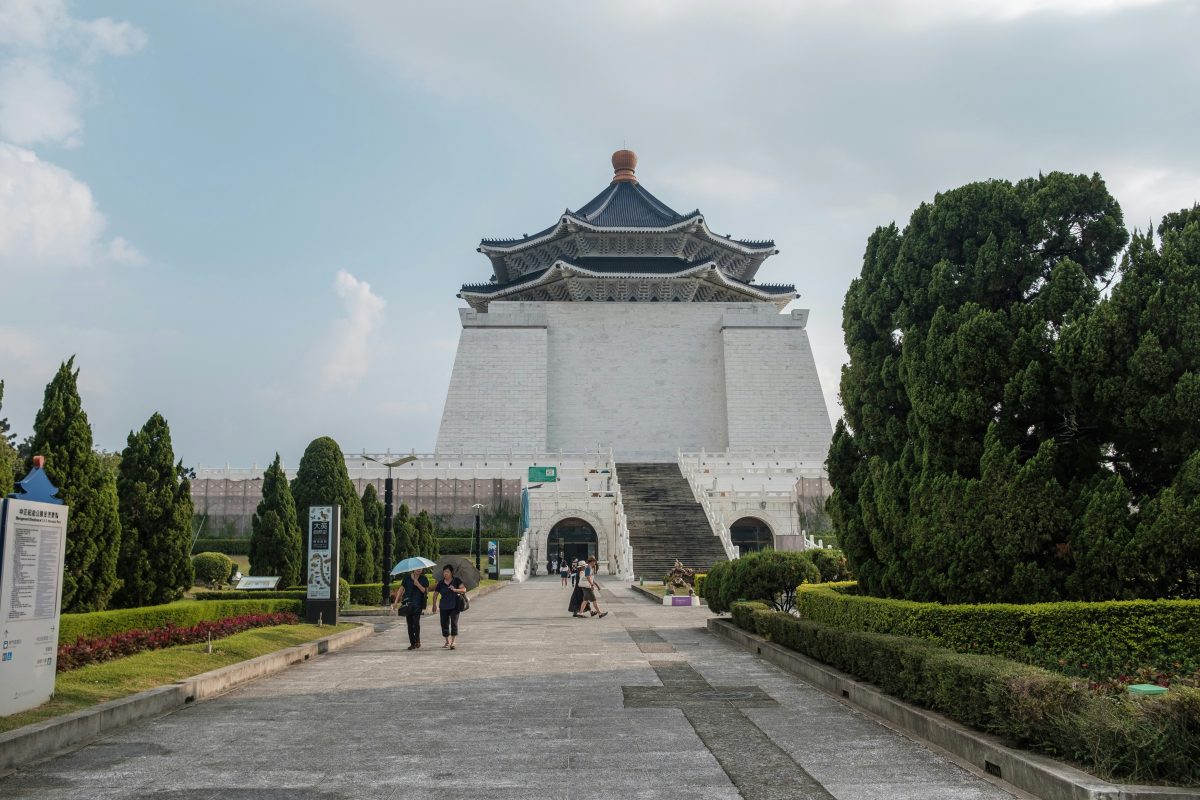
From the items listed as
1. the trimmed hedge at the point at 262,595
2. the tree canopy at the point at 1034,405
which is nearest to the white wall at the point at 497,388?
the trimmed hedge at the point at 262,595

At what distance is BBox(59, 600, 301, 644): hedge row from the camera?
971 cm

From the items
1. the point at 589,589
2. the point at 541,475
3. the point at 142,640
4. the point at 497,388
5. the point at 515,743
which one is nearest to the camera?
the point at 515,743

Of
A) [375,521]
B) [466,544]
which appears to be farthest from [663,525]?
[375,521]

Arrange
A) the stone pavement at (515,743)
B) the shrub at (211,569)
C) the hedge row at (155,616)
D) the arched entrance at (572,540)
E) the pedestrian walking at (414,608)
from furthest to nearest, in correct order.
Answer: the arched entrance at (572,540) < the shrub at (211,569) < the pedestrian walking at (414,608) < the hedge row at (155,616) < the stone pavement at (515,743)

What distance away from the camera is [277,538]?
18.0m

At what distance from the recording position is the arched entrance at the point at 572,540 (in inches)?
1416

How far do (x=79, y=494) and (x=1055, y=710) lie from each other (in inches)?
377

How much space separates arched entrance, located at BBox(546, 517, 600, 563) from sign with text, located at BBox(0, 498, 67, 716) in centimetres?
2877

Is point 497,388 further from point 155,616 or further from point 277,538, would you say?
point 155,616

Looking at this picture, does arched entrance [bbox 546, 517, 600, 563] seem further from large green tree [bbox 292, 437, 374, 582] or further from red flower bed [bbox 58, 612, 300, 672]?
red flower bed [bbox 58, 612, 300, 672]

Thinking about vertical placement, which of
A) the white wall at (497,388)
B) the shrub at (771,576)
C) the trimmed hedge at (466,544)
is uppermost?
the white wall at (497,388)

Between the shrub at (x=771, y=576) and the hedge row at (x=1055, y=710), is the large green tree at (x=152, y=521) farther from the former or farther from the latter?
the hedge row at (x=1055, y=710)

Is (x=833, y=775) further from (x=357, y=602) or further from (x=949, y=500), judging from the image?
(x=357, y=602)

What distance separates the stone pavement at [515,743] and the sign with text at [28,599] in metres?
0.70
